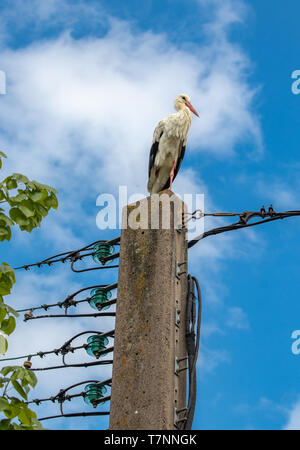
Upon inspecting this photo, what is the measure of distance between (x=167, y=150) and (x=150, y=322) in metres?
6.05

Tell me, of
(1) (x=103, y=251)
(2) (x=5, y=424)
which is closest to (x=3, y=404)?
(2) (x=5, y=424)

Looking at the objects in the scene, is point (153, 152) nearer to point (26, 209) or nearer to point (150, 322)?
point (150, 322)

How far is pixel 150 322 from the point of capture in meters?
5.59

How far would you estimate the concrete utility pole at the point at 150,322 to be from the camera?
5.30 meters

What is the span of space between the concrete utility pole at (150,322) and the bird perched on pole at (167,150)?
14.9 ft

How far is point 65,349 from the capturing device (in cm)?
728

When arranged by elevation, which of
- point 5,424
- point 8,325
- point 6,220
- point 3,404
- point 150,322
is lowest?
point 5,424

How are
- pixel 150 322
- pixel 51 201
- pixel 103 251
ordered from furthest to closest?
1. pixel 103 251
2. pixel 150 322
3. pixel 51 201

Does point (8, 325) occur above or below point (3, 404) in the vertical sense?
above

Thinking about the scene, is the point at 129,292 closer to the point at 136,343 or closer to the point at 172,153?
the point at 136,343

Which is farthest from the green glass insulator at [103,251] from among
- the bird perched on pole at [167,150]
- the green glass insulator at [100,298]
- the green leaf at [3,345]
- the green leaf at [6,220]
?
the bird perched on pole at [167,150]
